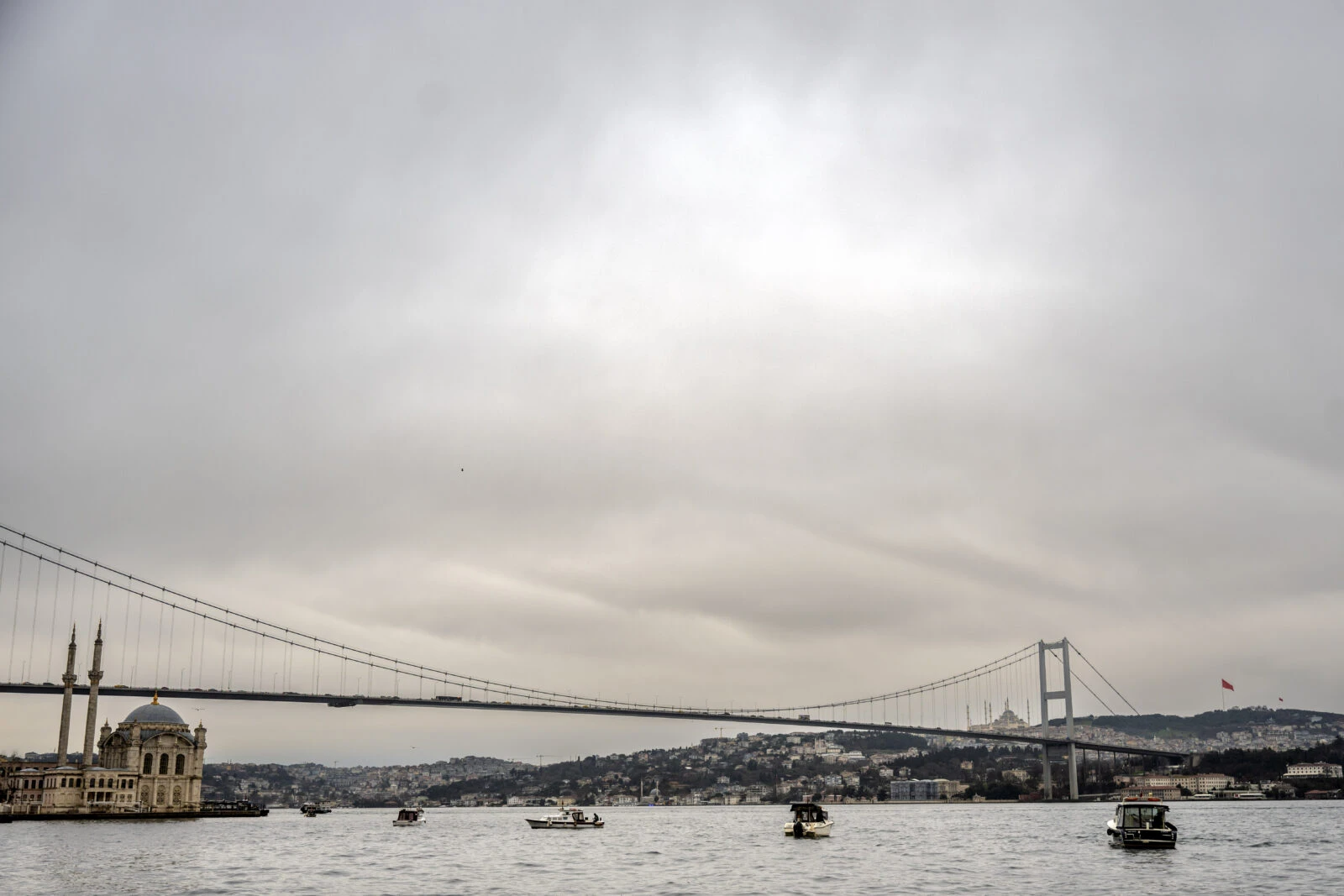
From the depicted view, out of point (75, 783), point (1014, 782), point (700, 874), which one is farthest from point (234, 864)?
point (1014, 782)

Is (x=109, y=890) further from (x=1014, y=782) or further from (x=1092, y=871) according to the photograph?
(x=1014, y=782)

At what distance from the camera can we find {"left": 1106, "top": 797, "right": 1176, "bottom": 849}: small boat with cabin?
41031 mm

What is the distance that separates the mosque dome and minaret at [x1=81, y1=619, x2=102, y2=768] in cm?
495

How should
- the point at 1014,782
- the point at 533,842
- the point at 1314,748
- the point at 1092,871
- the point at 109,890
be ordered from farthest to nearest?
the point at 1314,748
the point at 1014,782
the point at 533,842
the point at 1092,871
the point at 109,890

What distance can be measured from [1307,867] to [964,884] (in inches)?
455

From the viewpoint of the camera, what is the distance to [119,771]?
8156 cm

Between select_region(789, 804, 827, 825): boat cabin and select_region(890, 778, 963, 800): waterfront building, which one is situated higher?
select_region(789, 804, 827, 825): boat cabin

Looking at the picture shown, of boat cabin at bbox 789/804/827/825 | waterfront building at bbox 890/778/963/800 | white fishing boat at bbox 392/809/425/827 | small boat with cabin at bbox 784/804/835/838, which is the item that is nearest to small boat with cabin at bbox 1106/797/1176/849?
small boat with cabin at bbox 784/804/835/838

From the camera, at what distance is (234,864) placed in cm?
3797

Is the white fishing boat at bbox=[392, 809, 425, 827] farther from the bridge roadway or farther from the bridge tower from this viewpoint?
the bridge tower

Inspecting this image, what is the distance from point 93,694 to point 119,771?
546cm

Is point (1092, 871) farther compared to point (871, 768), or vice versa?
point (871, 768)

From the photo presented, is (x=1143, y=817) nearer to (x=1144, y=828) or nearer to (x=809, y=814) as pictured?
(x=1144, y=828)

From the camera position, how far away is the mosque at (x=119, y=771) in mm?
77688
